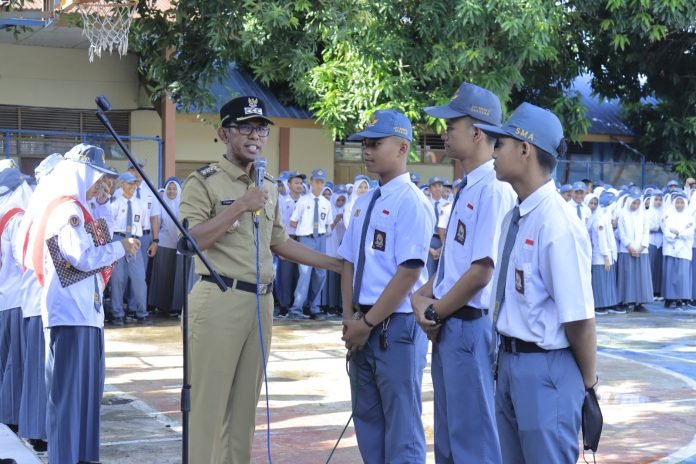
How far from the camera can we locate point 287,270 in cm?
1705

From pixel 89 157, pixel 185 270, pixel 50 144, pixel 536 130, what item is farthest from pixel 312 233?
pixel 536 130

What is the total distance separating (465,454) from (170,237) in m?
11.6

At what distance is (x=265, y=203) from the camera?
5395 mm

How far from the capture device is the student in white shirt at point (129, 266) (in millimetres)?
15227

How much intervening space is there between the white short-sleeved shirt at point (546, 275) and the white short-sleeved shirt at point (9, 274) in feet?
15.9

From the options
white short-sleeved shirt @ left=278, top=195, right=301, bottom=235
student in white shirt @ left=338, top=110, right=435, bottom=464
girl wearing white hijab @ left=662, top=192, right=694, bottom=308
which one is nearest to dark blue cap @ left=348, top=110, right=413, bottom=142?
student in white shirt @ left=338, top=110, right=435, bottom=464

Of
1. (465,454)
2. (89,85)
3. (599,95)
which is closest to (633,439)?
(465,454)

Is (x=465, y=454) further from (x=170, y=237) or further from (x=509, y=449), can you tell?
(x=170, y=237)

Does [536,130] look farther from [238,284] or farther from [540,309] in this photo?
[238,284]

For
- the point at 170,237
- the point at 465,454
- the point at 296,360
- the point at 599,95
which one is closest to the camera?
the point at 465,454

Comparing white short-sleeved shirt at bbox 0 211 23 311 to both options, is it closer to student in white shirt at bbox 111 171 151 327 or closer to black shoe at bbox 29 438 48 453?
black shoe at bbox 29 438 48 453

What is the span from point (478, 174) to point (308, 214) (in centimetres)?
1165

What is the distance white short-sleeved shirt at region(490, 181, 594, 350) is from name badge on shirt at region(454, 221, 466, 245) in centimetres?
86

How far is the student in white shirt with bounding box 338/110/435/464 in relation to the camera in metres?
5.55
